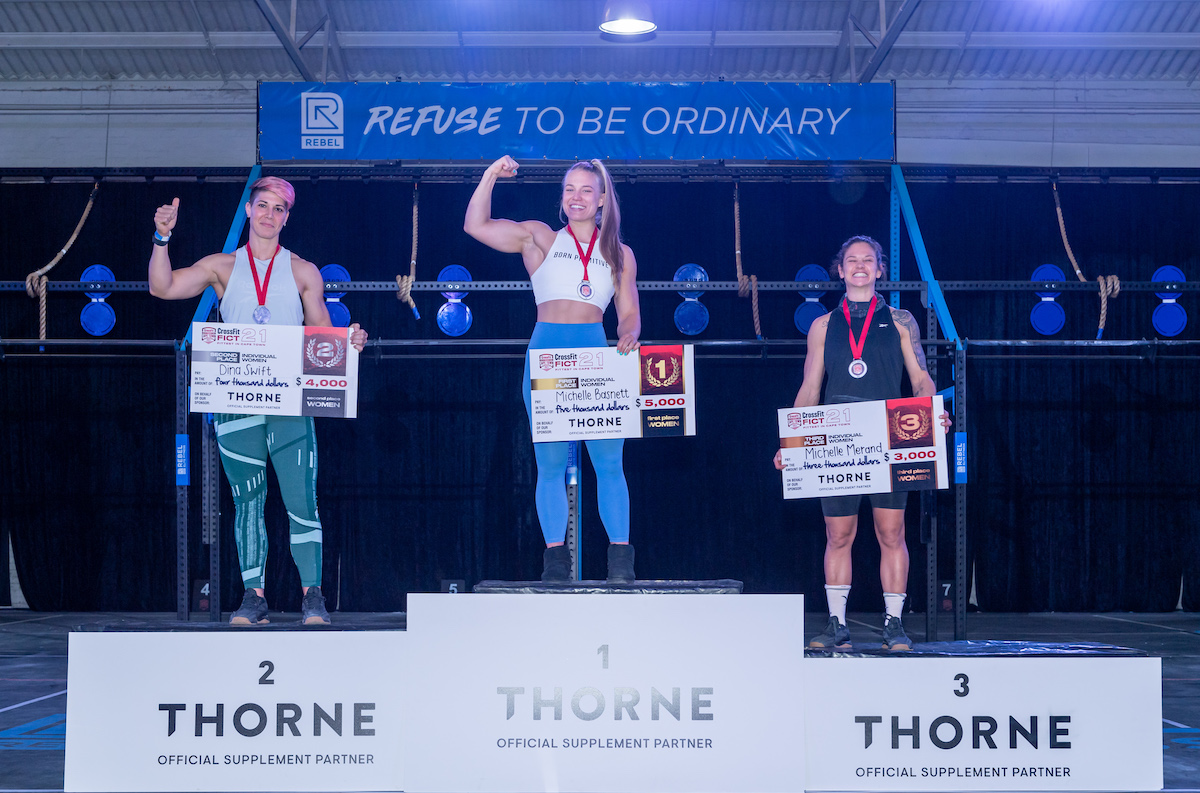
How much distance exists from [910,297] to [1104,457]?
5.30 ft

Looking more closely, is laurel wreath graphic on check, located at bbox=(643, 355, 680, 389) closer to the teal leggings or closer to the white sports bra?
the white sports bra

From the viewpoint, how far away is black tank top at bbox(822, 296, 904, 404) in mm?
3422

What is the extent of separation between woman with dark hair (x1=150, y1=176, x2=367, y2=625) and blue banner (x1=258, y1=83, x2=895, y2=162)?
77.5 inches

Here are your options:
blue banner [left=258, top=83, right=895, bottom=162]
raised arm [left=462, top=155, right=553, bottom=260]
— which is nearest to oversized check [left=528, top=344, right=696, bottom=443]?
raised arm [left=462, top=155, right=553, bottom=260]

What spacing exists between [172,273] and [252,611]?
118 cm

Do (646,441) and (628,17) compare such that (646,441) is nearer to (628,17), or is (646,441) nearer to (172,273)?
(628,17)

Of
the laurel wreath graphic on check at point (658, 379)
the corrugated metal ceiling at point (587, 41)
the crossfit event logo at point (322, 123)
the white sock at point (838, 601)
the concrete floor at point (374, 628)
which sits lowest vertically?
the concrete floor at point (374, 628)

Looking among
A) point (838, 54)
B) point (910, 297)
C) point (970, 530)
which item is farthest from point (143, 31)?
point (970, 530)

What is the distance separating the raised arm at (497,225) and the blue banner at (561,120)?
2002mm

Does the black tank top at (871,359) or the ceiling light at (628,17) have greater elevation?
the ceiling light at (628,17)

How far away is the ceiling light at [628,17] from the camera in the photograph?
4.98 meters

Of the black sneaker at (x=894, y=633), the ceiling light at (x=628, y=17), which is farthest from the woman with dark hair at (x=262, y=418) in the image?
the ceiling light at (x=628, y=17)

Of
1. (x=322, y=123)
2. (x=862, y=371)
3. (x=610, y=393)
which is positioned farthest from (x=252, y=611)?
(x=322, y=123)

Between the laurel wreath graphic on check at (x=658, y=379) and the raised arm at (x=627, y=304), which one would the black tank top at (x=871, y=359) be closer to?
the laurel wreath graphic on check at (x=658, y=379)
